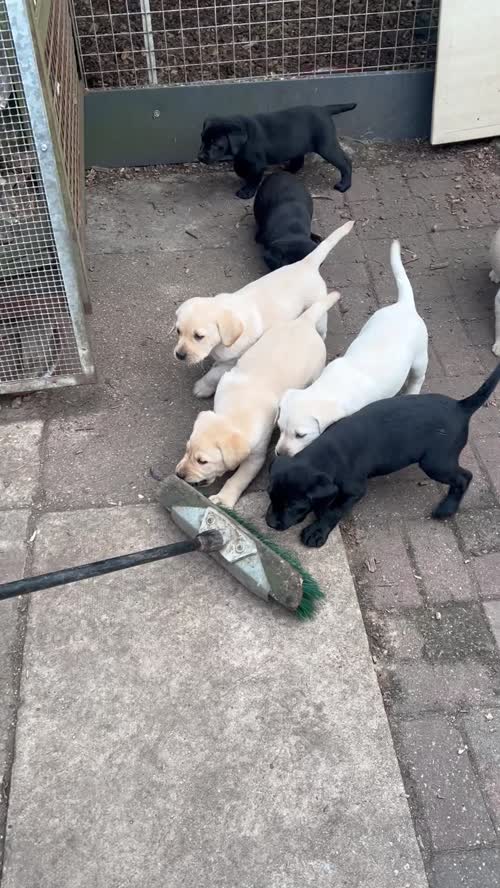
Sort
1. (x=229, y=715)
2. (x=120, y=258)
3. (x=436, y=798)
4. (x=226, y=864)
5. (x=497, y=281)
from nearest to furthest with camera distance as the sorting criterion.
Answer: (x=226, y=864)
(x=436, y=798)
(x=229, y=715)
(x=497, y=281)
(x=120, y=258)

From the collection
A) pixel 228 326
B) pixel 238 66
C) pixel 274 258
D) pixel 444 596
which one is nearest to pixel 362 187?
pixel 274 258

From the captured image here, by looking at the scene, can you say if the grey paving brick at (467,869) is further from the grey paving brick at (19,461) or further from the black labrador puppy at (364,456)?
the grey paving brick at (19,461)

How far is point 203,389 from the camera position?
3574 mm

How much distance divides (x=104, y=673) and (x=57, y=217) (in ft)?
5.48

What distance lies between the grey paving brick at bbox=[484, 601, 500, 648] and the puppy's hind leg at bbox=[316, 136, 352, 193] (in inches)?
122

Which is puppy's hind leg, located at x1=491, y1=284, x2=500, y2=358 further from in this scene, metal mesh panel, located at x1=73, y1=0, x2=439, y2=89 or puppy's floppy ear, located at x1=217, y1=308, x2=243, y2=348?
metal mesh panel, located at x1=73, y1=0, x2=439, y2=89

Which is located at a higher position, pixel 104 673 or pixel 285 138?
pixel 285 138

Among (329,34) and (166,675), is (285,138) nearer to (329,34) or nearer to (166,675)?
(329,34)

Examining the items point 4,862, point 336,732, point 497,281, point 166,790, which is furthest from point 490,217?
point 4,862

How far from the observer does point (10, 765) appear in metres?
2.36

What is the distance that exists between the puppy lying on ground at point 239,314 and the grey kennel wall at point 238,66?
1.93 meters

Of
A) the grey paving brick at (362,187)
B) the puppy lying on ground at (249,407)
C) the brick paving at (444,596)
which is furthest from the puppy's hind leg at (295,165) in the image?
the puppy lying on ground at (249,407)

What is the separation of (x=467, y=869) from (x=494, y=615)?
0.85 m

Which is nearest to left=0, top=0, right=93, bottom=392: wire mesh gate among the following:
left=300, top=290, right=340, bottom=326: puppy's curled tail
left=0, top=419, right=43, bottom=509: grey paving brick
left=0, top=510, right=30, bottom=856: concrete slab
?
left=0, top=419, right=43, bottom=509: grey paving brick
